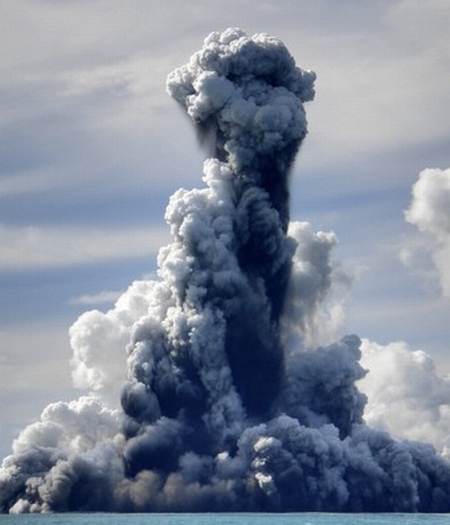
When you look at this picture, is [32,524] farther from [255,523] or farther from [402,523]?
[402,523]

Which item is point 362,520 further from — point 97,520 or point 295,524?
point 97,520

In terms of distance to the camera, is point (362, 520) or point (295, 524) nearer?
point (295, 524)

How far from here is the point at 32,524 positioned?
188750 mm

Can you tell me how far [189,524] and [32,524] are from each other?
690 inches

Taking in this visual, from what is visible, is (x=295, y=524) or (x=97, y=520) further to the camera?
(x=97, y=520)

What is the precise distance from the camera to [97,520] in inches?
7741

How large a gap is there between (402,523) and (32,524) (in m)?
40.1

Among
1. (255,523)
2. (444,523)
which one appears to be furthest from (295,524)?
(444,523)

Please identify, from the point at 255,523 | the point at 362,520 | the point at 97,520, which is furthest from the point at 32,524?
the point at 362,520

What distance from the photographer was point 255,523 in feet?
606

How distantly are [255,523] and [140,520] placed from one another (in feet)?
57.1

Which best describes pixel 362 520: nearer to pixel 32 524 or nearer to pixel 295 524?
pixel 295 524

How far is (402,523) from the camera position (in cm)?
18888

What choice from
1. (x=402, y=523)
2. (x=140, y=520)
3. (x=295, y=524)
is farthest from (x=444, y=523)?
(x=140, y=520)
